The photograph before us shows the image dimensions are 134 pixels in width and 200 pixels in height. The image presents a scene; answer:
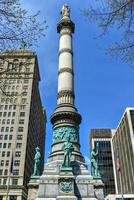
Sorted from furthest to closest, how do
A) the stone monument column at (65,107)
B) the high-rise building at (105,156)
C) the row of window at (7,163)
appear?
the high-rise building at (105,156)
the row of window at (7,163)
the stone monument column at (65,107)

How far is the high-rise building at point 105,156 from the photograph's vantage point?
102 meters

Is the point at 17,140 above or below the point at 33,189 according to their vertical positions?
above

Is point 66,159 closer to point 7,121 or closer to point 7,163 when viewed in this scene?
point 7,163

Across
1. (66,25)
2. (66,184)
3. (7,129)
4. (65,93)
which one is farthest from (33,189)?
(7,129)

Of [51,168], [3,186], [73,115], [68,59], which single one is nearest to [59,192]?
[51,168]

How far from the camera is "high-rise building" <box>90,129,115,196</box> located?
101950mm

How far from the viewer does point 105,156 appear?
109 metres

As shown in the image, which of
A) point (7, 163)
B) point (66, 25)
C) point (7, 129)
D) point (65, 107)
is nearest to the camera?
point (65, 107)

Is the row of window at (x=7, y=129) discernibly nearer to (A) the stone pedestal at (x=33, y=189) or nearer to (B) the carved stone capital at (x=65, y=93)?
(B) the carved stone capital at (x=65, y=93)

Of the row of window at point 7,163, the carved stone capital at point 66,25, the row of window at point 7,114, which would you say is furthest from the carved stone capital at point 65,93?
the row of window at point 7,114

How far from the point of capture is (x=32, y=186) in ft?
84.7

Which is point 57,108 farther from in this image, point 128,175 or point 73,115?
point 128,175

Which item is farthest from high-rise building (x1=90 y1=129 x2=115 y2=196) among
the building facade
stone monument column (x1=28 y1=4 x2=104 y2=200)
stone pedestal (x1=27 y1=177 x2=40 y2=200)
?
stone pedestal (x1=27 y1=177 x2=40 y2=200)

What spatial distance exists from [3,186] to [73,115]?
47.1m
